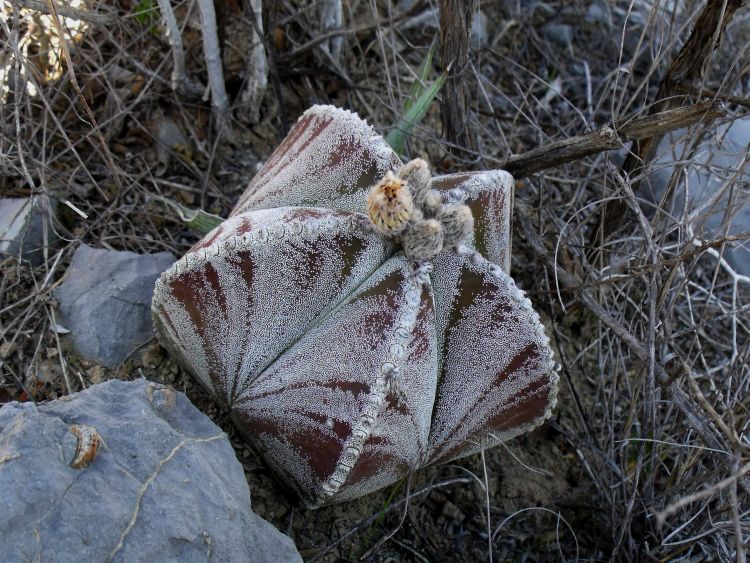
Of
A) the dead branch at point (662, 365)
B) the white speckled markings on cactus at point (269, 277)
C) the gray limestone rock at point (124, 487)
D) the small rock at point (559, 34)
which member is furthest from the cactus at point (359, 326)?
the small rock at point (559, 34)

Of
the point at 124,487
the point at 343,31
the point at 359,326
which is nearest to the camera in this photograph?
the point at 124,487

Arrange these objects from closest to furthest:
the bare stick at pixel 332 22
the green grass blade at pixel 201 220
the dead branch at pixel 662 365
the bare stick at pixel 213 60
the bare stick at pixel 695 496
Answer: the bare stick at pixel 695 496 → the dead branch at pixel 662 365 → the green grass blade at pixel 201 220 → the bare stick at pixel 213 60 → the bare stick at pixel 332 22

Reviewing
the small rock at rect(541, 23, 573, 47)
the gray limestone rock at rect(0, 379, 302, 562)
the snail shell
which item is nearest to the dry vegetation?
the small rock at rect(541, 23, 573, 47)

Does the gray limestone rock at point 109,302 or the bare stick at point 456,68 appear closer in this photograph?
the gray limestone rock at point 109,302

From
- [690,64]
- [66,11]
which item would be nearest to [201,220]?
[66,11]

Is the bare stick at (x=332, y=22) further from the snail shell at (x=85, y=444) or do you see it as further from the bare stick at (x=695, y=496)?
the bare stick at (x=695, y=496)

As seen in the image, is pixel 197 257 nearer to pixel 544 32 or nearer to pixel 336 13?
pixel 336 13

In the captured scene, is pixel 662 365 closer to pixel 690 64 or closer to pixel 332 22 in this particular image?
pixel 690 64
